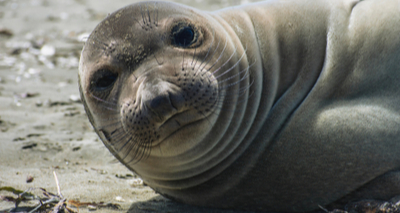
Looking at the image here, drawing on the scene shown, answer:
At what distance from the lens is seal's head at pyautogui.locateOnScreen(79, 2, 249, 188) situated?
2.42m

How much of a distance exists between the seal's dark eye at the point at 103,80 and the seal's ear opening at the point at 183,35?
0.41m

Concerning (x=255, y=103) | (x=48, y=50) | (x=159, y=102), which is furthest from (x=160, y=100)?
(x=48, y=50)

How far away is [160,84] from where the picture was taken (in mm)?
2346

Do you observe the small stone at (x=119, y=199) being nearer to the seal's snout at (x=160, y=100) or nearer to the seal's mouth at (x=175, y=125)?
the seal's mouth at (x=175, y=125)

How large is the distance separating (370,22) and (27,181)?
2.50 meters

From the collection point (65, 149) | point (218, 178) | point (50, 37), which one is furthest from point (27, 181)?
point (50, 37)

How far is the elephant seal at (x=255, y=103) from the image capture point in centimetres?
254

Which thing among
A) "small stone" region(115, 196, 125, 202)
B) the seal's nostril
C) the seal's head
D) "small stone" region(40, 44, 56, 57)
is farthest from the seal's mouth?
"small stone" region(40, 44, 56, 57)

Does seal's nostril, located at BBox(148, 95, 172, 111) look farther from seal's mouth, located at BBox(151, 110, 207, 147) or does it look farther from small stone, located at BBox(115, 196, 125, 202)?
small stone, located at BBox(115, 196, 125, 202)

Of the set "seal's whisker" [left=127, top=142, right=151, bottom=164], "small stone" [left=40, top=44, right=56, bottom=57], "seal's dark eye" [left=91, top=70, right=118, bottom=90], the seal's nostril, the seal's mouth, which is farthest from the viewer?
"small stone" [left=40, top=44, right=56, bottom=57]

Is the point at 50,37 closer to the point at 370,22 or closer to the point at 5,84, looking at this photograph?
the point at 5,84

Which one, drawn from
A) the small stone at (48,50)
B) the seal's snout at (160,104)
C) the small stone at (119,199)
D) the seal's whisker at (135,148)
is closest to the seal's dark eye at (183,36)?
the seal's snout at (160,104)

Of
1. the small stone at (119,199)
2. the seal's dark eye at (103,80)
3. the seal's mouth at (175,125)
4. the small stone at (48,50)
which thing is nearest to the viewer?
the seal's mouth at (175,125)

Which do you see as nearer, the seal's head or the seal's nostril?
the seal's nostril
